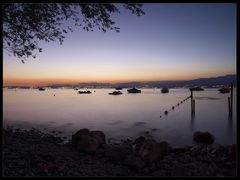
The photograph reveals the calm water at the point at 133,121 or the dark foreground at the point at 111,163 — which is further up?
the dark foreground at the point at 111,163

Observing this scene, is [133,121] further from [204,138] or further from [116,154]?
[116,154]

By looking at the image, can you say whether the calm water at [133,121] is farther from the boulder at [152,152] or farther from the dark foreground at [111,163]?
the dark foreground at [111,163]

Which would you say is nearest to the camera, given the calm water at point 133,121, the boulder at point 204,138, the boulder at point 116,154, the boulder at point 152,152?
the boulder at point 152,152

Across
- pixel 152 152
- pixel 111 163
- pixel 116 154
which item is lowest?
Answer: pixel 111 163

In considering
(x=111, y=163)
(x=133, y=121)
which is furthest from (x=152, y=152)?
(x=133, y=121)

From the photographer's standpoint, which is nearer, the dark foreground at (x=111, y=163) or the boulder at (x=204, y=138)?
the dark foreground at (x=111, y=163)

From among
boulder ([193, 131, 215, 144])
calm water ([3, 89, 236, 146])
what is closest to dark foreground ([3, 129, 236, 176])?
boulder ([193, 131, 215, 144])

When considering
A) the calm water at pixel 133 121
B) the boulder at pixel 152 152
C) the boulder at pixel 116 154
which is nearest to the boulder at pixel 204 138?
the calm water at pixel 133 121

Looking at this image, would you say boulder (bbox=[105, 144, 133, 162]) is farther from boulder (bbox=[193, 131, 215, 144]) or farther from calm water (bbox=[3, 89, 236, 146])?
boulder (bbox=[193, 131, 215, 144])

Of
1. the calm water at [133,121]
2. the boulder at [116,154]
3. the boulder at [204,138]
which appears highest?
the boulder at [116,154]

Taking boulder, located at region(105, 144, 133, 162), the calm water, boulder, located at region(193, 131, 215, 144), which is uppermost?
boulder, located at region(105, 144, 133, 162)

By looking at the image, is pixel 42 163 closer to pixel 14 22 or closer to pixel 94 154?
pixel 94 154

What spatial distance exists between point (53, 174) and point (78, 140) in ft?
17.8

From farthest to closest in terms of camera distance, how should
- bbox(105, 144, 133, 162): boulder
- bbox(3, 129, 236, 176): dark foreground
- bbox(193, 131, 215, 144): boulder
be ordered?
bbox(193, 131, 215, 144): boulder < bbox(105, 144, 133, 162): boulder < bbox(3, 129, 236, 176): dark foreground
